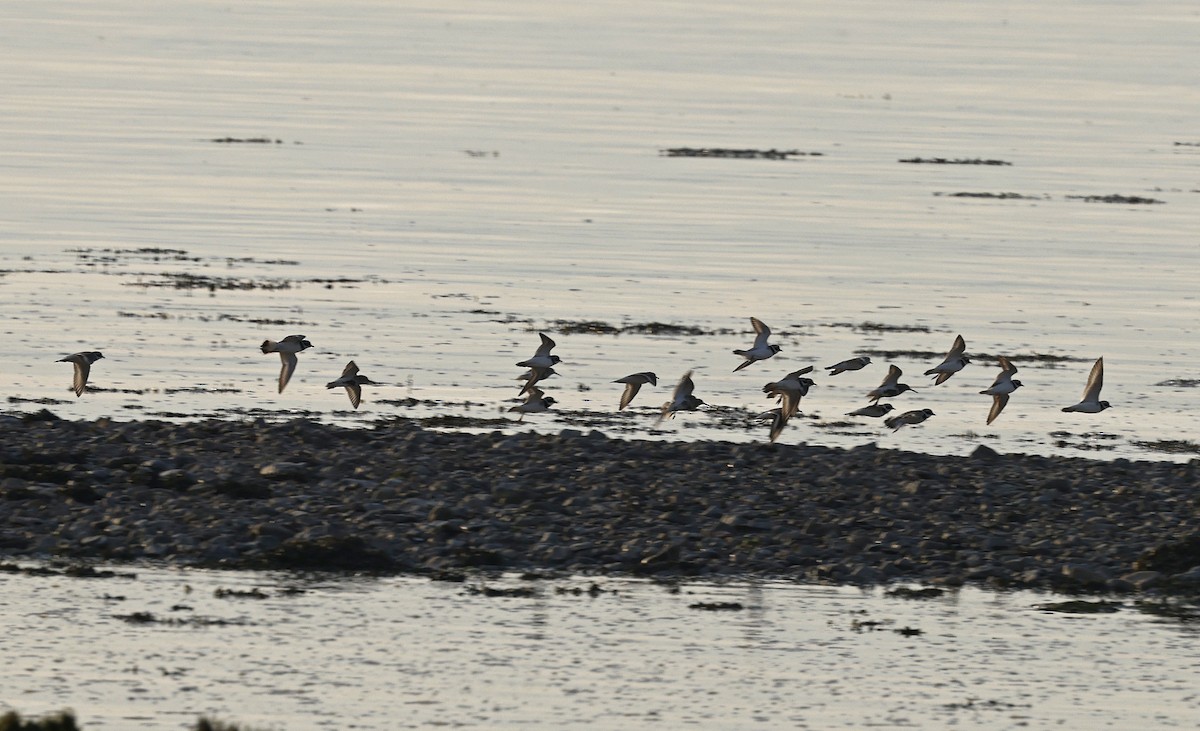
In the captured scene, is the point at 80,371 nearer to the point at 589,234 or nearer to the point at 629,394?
the point at 629,394

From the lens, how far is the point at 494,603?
25.6 m

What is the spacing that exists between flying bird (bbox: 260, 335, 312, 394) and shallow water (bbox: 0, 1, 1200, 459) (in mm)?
462

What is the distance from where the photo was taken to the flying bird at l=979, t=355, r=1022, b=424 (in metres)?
36.1

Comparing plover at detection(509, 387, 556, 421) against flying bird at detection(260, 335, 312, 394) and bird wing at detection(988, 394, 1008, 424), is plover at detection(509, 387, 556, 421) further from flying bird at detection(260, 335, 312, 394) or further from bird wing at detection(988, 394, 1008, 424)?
bird wing at detection(988, 394, 1008, 424)

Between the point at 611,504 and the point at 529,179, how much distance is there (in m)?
45.2

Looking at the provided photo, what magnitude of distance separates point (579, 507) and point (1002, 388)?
29.2 ft

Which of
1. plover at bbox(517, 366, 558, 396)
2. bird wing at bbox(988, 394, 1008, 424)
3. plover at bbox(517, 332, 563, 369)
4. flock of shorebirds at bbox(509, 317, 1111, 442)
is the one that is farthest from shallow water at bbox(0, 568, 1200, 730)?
bird wing at bbox(988, 394, 1008, 424)

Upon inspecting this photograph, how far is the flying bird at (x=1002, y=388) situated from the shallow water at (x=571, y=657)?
972 centimetres

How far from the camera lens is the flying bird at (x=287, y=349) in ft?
118

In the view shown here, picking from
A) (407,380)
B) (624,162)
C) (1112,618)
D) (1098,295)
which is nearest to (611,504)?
(1112,618)

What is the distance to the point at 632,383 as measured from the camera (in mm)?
36500

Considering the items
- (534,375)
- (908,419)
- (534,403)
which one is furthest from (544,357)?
(908,419)

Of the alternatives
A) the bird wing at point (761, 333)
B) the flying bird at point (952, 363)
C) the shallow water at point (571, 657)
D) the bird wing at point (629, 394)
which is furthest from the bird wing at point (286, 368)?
the shallow water at point (571, 657)

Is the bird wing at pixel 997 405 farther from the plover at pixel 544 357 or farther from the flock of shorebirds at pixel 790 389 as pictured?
the plover at pixel 544 357
